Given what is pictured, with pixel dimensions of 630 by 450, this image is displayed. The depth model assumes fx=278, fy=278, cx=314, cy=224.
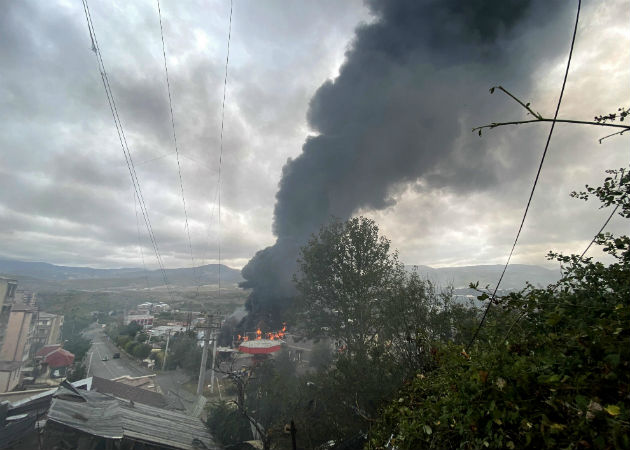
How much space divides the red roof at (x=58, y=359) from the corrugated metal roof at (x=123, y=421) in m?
33.7

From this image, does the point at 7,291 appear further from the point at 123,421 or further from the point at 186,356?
the point at 123,421

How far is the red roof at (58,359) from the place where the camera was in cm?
4144

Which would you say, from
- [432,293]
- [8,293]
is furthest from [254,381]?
[8,293]

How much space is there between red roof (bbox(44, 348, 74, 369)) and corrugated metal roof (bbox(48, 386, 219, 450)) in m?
33.7

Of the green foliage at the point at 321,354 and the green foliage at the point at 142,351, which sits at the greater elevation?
the green foliage at the point at 321,354

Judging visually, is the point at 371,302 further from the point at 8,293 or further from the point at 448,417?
the point at 8,293

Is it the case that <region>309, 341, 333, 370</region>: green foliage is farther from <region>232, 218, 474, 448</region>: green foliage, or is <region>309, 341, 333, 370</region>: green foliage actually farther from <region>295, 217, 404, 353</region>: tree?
<region>295, 217, 404, 353</region>: tree

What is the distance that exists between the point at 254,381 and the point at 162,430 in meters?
10.9

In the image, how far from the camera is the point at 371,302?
23766 mm

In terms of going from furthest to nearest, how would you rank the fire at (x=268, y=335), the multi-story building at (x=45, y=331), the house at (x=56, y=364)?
the multi-story building at (x=45, y=331) < the fire at (x=268, y=335) < the house at (x=56, y=364)

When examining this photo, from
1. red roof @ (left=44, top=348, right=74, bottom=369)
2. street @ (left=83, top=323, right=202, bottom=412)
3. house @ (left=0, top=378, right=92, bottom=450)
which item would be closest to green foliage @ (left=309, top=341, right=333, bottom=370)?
street @ (left=83, top=323, right=202, bottom=412)

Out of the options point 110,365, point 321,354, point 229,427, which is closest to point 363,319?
point 229,427

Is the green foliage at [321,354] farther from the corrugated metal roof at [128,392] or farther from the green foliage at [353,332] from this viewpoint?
the corrugated metal roof at [128,392]

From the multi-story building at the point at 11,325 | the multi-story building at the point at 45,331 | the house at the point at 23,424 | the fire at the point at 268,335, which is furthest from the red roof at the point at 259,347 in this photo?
the multi-story building at the point at 45,331
